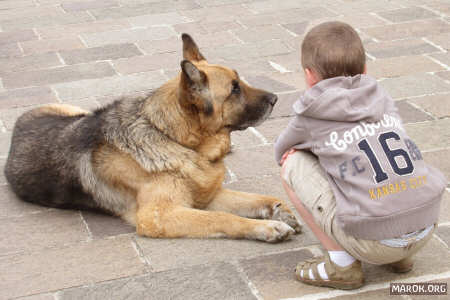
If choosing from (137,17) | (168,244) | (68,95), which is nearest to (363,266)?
(168,244)

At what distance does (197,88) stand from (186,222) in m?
0.90

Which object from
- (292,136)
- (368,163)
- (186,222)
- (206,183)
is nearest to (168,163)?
(206,183)

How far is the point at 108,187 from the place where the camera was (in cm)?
493

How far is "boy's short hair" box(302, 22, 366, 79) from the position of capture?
12.3 feet

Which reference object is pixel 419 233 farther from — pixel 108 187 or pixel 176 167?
pixel 108 187

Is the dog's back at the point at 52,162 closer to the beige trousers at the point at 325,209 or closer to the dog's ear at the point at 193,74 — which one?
the dog's ear at the point at 193,74

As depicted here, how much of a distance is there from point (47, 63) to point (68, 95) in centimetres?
113

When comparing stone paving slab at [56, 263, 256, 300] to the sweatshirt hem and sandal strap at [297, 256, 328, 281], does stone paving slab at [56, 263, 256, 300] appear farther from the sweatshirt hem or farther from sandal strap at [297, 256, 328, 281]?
the sweatshirt hem

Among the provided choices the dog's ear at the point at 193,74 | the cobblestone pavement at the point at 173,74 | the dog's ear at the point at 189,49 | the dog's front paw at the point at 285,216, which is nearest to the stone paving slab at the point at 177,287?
the cobblestone pavement at the point at 173,74

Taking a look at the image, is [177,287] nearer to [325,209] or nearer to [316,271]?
[316,271]

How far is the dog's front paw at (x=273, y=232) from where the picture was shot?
4445mm

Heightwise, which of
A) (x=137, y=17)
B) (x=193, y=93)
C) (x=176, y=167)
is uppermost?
(x=193, y=93)

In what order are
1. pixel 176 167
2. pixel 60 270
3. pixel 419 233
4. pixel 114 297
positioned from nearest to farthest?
1. pixel 419 233
2. pixel 114 297
3. pixel 60 270
4. pixel 176 167

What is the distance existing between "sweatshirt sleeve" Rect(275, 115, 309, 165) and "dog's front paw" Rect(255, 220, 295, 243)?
60 cm
